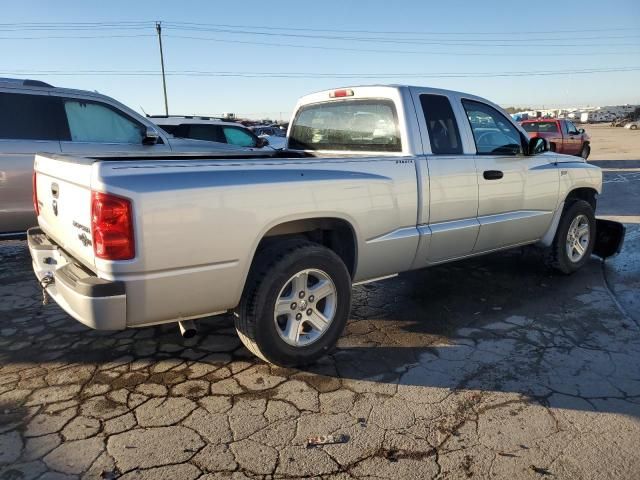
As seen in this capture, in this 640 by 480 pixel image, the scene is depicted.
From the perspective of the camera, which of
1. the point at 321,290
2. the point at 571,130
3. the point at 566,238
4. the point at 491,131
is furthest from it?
the point at 571,130

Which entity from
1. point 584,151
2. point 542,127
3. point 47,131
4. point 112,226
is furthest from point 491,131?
point 584,151

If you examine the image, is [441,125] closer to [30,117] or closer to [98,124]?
[98,124]

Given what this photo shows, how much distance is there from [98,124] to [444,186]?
438cm

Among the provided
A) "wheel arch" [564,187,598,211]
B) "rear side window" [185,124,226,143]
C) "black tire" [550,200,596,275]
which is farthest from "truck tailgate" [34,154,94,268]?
"rear side window" [185,124,226,143]

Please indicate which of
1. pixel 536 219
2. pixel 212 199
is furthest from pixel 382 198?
pixel 536 219

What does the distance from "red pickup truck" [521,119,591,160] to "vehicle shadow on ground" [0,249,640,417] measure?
15.8 metres

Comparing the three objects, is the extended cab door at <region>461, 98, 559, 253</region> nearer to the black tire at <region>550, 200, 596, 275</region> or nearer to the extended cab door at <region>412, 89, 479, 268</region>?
the extended cab door at <region>412, 89, 479, 268</region>

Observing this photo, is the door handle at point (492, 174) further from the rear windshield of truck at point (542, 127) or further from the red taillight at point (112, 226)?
the rear windshield of truck at point (542, 127)

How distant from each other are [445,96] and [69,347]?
11.9 ft

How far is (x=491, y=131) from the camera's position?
16.3ft

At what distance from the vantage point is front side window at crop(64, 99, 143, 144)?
20.4 ft

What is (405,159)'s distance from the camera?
3.96m

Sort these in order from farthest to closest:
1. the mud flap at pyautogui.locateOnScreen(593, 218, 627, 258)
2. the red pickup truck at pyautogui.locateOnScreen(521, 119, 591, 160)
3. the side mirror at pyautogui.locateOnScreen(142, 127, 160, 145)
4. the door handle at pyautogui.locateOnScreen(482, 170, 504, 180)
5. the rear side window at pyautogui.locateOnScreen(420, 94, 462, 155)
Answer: the red pickup truck at pyautogui.locateOnScreen(521, 119, 591, 160), the side mirror at pyautogui.locateOnScreen(142, 127, 160, 145), the mud flap at pyautogui.locateOnScreen(593, 218, 627, 258), the door handle at pyautogui.locateOnScreen(482, 170, 504, 180), the rear side window at pyautogui.locateOnScreen(420, 94, 462, 155)

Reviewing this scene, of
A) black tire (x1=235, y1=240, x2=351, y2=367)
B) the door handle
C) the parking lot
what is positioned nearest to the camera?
the parking lot
